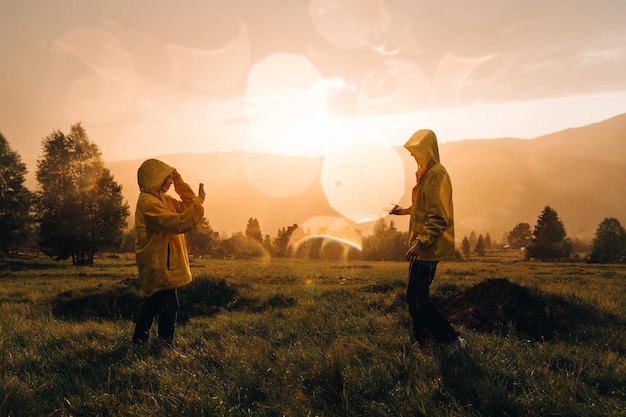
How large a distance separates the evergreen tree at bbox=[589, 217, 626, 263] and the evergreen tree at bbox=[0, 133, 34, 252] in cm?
7808

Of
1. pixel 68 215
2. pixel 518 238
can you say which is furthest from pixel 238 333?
pixel 518 238

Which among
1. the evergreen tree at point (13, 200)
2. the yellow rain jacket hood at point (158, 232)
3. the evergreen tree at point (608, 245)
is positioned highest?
the evergreen tree at point (13, 200)

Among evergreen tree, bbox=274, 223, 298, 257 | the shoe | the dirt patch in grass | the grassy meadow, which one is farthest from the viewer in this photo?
evergreen tree, bbox=274, 223, 298, 257

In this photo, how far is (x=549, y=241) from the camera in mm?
69062

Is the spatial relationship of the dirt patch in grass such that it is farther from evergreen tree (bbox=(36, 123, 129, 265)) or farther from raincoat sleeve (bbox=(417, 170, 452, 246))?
evergreen tree (bbox=(36, 123, 129, 265))

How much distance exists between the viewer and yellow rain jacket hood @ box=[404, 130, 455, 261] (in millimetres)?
4215

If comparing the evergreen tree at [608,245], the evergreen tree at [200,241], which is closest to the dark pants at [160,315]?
the evergreen tree at [200,241]

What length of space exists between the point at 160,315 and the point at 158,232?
1164 millimetres

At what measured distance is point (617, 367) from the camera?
3.81 m

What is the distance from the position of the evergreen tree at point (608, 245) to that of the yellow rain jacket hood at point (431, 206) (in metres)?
71.3

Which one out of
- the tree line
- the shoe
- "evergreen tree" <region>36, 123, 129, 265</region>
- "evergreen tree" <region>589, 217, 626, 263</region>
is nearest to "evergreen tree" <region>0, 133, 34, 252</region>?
the tree line

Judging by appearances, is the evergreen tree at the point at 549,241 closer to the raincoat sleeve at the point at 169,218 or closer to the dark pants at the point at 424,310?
the dark pants at the point at 424,310

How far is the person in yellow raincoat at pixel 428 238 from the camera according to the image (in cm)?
422

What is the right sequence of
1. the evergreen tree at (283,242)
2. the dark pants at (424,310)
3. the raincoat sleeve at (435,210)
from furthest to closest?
the evergreen tree at (283,242) → the dark pants at (424,310) → the raincoat sleeve at (435,210)
